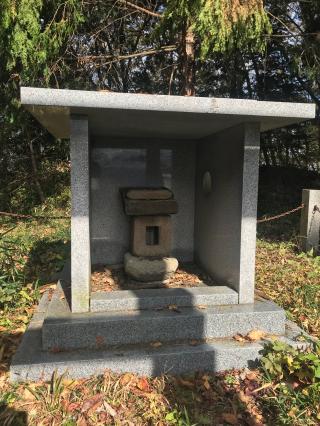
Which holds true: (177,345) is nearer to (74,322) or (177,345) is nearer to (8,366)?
(74,322)

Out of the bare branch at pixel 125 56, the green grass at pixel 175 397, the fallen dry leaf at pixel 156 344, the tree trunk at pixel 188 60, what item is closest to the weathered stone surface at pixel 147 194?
the fallen dry leaf at pixel 156 344

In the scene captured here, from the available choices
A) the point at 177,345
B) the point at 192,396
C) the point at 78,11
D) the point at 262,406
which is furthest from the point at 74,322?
the point at 78,11

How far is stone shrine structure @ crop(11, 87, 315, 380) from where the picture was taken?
105 inches

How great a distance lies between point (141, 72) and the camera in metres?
11.4

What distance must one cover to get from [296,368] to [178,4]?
5355 mm

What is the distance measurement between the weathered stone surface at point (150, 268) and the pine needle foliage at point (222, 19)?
350 cm

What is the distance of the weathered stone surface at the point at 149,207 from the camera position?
3855 millimetres

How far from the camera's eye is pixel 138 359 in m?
2.70

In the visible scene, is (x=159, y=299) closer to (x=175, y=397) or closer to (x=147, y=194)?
(x=175, y=397)

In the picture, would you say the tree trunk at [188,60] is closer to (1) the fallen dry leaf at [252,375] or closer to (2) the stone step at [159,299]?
(2) the stone step at [159,299]

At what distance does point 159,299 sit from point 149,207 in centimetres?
111

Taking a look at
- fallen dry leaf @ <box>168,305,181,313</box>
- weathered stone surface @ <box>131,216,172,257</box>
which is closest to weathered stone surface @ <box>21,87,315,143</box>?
weathered stone surface @ <box>131,216,172,257</box>

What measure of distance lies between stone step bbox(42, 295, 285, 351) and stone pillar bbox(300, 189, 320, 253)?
3437 millimetres

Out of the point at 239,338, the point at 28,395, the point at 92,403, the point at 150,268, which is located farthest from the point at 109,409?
the point at 150,268
